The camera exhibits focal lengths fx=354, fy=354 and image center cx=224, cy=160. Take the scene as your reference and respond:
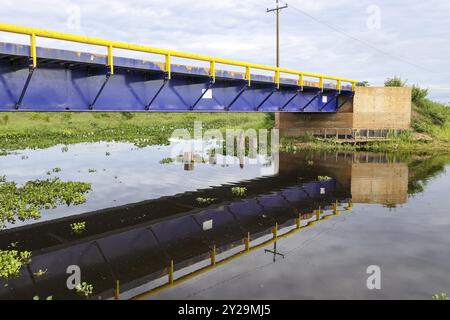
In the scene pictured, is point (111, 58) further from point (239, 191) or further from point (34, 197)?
point (239, 191)

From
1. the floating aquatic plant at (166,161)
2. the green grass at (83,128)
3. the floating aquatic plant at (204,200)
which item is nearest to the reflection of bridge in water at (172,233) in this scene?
the floating aquatic plant at (204,200)

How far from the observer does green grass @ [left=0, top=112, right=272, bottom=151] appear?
34094 mm

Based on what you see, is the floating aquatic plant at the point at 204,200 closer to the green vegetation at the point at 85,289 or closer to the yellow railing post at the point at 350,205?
the yellow railing post at the point at 350,205

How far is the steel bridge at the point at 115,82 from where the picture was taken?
1108 cm

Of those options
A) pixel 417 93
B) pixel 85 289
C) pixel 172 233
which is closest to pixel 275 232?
pixel 172 233

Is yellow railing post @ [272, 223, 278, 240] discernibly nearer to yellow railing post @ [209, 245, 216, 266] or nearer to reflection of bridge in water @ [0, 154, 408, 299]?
reflection of bridge in water @ [0, 154, 408, 299]

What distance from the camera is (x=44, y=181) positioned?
15102 millimetres

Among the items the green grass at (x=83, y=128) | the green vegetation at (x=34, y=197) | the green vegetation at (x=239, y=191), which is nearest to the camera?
the green vegetation at (x=34, y=197)

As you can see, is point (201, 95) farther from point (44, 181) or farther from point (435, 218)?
point (435, 218)

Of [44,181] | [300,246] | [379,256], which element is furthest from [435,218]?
[44,181]

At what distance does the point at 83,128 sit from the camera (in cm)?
5056

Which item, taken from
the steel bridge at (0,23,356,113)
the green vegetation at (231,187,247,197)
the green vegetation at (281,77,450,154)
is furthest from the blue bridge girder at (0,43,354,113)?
the green vegetation at (281,77,450,154)

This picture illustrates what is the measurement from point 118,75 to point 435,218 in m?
12.4

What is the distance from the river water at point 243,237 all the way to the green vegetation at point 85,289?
0.34 feet
